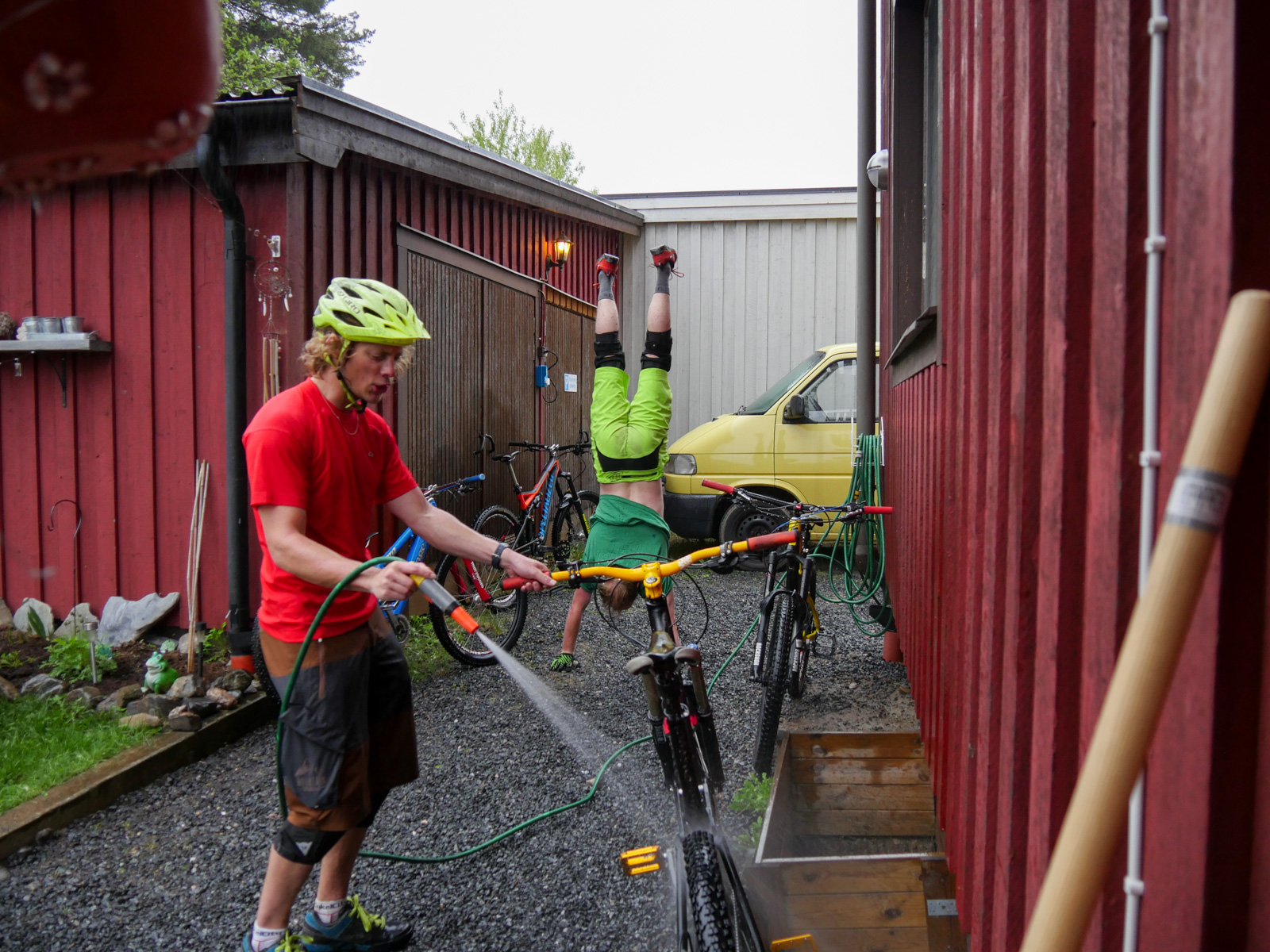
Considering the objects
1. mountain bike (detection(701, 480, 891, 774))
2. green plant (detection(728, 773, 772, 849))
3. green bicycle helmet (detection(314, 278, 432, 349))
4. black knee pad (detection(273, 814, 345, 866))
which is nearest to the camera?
black knee pad (detection(273, 814, 345, 866))

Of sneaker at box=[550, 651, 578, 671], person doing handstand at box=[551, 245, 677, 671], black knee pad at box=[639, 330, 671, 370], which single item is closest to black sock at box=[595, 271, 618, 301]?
person doing handstand at box=[551, 245, 677, 671]

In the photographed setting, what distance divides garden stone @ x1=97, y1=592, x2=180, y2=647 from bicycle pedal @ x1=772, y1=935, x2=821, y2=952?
493 cm

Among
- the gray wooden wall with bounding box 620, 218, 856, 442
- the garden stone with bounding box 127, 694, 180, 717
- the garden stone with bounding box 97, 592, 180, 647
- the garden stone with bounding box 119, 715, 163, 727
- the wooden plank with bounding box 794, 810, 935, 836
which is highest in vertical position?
the gray wooden wall with bounding box 620, 218, 856, 442

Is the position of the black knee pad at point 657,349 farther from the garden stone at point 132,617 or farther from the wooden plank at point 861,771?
the garden stone at point 132,617

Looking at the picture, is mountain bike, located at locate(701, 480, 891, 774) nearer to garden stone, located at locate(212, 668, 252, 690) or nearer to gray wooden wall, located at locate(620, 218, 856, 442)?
garden stone, located at locate(212, 668, 252, 690)

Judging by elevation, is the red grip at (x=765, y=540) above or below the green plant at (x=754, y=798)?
above

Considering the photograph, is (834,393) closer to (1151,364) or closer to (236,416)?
(236,416)

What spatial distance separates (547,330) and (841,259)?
458 cm

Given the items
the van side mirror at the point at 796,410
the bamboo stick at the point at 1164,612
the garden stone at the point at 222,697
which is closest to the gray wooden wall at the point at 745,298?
the van side mirror at the point at 796,410

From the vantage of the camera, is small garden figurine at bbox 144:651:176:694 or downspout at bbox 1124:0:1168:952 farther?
small garden figurine at bbox 144:651:176:694

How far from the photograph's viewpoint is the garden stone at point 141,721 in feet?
14.6

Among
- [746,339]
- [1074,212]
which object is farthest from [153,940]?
[746,339]

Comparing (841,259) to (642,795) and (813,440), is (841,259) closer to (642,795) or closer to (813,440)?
(813,440)

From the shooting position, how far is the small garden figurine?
4.91m
